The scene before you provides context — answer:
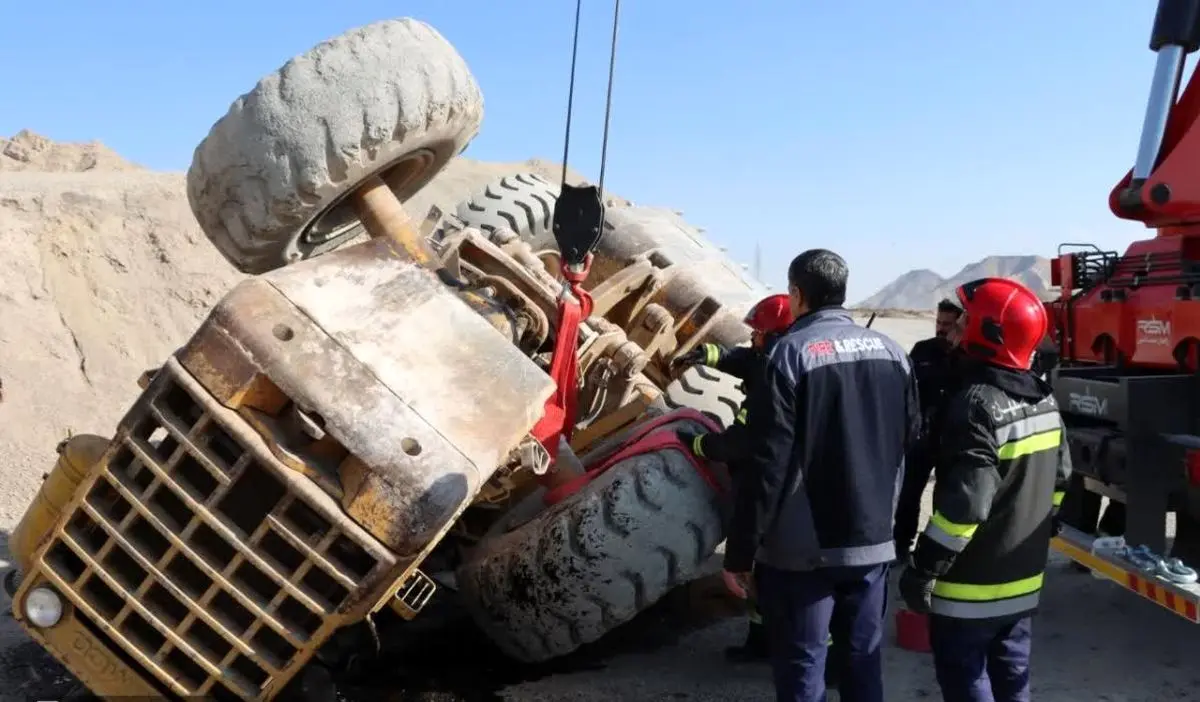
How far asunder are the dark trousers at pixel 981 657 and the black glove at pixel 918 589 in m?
0.06

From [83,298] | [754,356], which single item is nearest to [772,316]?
[754,356]

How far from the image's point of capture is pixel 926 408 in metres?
4.39

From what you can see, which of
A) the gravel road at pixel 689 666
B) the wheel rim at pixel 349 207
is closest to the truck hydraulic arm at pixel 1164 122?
the gravel road at pixel 689 666

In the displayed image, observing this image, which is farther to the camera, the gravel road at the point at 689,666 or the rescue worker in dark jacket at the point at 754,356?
the rescue worker in dark jacket at the point at 754,356

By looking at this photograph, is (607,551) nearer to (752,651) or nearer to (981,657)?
(752,651)

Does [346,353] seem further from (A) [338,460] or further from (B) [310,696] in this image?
(B) [310,696]

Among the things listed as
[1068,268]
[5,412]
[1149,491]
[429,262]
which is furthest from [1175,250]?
[5,412]

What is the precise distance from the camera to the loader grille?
2949 millimetres

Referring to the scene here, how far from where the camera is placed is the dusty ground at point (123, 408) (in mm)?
4039

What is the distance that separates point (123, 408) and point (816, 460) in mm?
7790

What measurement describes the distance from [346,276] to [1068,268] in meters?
Result: 3.81

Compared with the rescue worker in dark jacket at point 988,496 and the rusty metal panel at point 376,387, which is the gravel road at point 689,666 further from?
the rusty metal panel at point 376,387

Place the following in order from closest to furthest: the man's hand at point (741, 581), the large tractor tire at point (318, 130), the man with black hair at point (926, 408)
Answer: the man's hand at point (741, 581)
the large tractor tire at point (318, 130)
the man with black hair at point (926, 408)

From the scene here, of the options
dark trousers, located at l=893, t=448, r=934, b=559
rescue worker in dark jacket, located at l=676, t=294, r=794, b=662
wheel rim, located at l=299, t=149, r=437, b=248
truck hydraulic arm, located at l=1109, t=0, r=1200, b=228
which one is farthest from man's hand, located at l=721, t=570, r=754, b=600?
truck hydraulic arm, located at l=1109, t=0, r=1200, b=228
